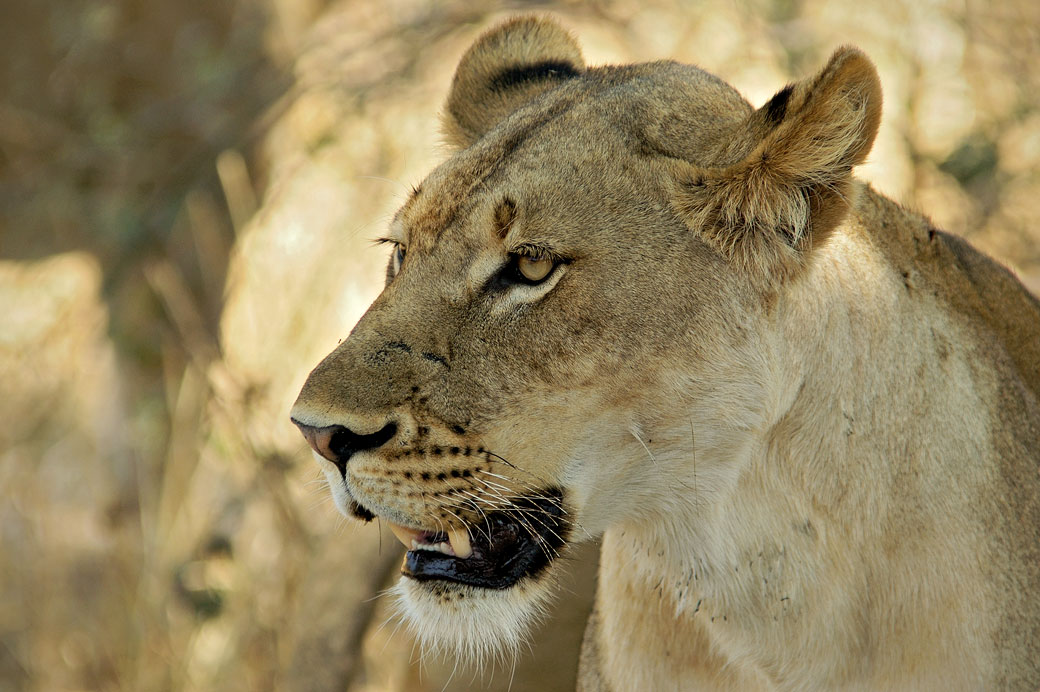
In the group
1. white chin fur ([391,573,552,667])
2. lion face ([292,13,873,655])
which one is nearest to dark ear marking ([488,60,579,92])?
lion face ([292,13,873,655])

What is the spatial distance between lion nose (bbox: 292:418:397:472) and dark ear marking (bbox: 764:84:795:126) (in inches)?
40.3

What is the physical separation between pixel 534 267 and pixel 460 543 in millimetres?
641

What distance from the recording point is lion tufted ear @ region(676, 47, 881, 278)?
2230 mm

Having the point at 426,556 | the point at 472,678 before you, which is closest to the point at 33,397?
the point at 472,678

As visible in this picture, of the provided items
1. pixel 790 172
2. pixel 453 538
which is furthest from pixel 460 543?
pixel 790 172

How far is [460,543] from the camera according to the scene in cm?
244

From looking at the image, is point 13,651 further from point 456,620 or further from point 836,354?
point 836,354

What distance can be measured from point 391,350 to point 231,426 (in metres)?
3.37

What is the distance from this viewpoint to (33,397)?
7254mm

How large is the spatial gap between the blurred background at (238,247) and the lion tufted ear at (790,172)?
8.61ft

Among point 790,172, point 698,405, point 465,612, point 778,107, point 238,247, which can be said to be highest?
point 238,247

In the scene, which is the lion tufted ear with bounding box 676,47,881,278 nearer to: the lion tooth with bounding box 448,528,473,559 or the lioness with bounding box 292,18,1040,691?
the lioness with bounding box 292,18,1040,691

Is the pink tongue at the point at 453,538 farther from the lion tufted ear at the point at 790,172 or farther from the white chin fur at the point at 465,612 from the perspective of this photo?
the lion tufted ear at the point at 790,172

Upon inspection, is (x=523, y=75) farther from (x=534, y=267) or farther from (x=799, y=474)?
(x=799, y=474)
